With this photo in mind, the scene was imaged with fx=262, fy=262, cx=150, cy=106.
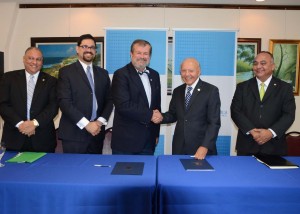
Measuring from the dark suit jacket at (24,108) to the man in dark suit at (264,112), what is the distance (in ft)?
6.14

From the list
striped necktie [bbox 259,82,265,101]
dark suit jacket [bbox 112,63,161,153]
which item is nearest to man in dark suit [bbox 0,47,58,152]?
dark suit jacket [bbox 112,63,161,153]

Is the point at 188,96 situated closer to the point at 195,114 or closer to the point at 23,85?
the point at 195,114

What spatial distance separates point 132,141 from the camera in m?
2.50

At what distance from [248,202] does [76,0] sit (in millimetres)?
3894

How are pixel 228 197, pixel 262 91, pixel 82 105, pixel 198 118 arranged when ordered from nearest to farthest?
pixel 228 197 → pixel 198 118 → pixel 82 105 → pixel 262 91

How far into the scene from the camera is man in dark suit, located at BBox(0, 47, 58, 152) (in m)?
2.54

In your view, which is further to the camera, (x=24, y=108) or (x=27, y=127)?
(x=24, y=108)

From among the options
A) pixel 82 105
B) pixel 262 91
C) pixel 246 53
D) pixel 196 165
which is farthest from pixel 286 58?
pixel 82 105

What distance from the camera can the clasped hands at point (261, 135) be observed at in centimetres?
243

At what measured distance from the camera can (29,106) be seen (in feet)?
8.50

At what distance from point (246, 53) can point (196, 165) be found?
9.92ft

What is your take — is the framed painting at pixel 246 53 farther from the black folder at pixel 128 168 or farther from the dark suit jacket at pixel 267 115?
the black folder at pixel 128 168

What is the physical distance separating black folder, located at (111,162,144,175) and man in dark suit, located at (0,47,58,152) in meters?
1.04

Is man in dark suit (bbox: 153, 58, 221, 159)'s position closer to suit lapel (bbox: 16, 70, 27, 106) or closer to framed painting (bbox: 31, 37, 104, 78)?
suit lapel (bbox: 16, 70, 27, 106)
